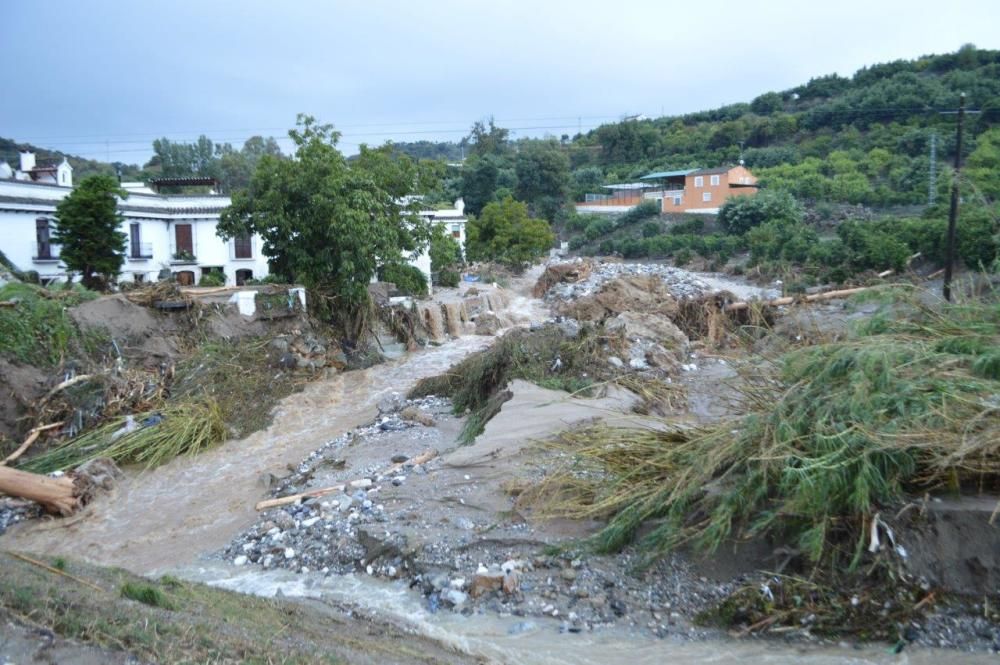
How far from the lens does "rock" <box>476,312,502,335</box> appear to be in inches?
936

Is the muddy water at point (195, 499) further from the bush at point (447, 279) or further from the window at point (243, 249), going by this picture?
the bush at point (447, 279)

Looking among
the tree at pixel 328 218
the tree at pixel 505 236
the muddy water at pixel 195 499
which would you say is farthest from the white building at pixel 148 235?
the tree at pixel 505 236

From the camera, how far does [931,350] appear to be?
6477 mm

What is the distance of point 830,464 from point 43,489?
9141 mm

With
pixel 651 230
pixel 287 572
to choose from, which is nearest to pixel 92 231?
pixel 287 572

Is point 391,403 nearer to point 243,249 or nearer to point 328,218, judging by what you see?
point 328,218

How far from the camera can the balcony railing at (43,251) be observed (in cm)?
2234

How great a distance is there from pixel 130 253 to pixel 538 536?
72.4ft

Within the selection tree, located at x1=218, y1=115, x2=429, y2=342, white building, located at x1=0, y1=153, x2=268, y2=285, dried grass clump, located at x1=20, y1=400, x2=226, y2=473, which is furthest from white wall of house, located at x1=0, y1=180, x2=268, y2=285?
dried grass clump, located at x1=20, y1=400, x2=226, y2=473

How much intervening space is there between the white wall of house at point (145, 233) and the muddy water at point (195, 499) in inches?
407

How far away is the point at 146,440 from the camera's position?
12352 millimetres

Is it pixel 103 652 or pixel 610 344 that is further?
pixel 610 344

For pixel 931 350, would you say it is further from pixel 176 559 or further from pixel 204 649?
pixel 176 559

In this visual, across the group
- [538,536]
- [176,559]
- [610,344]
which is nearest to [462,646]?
[538,536]
